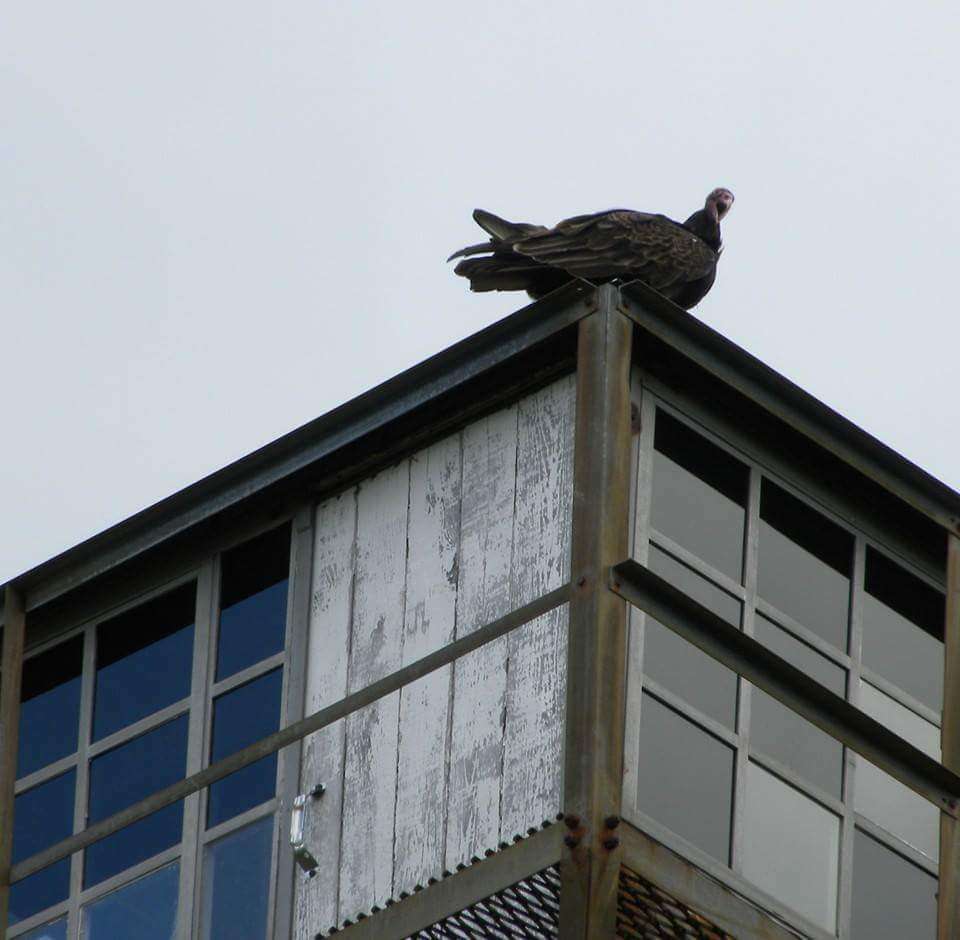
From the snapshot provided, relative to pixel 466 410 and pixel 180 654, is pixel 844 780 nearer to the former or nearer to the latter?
pixel 466 410

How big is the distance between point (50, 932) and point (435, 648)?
2445 millimetres

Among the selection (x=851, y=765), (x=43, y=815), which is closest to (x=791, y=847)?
(x=851, y=765)

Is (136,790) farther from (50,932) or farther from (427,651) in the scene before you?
(427,651)

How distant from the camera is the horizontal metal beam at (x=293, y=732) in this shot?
10.7 meters

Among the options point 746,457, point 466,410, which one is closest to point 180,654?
point 466,410

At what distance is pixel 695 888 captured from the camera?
10336mm

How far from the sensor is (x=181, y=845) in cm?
1198

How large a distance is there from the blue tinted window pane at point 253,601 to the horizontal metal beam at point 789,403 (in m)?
2.10

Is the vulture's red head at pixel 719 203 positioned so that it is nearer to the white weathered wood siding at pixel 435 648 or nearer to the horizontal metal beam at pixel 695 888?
the white weathered wood siding at pixel 435 648

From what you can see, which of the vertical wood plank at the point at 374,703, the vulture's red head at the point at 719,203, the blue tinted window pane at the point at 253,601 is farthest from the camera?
the vulture's red head at the point at 719,203

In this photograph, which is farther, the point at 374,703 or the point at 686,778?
the point at 374,703

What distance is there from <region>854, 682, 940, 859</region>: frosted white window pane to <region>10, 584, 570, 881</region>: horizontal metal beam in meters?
1.73

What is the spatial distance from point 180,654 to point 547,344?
245 cm

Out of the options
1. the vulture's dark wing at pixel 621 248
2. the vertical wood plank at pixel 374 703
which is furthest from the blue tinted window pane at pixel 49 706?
the vulture's dark wing at pixel 621 248
